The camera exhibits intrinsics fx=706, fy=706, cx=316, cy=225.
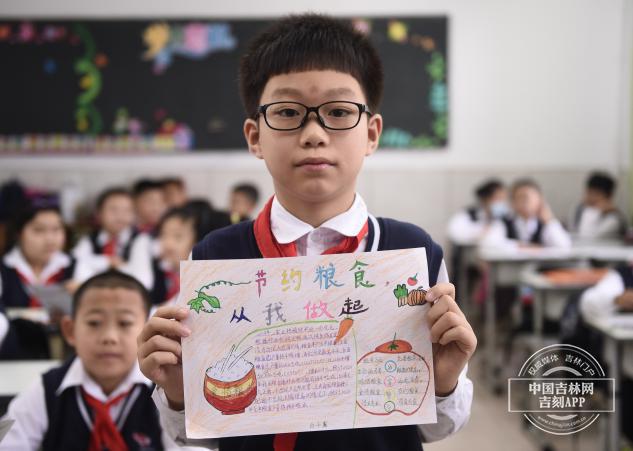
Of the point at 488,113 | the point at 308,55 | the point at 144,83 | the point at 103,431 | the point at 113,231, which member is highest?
the point at 144,83

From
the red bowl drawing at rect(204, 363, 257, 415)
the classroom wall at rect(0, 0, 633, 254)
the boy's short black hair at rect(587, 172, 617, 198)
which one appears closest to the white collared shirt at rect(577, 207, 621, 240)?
the boy's short black hair at rect(587, 172, 617, 198)

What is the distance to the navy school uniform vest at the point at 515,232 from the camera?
5367 mm

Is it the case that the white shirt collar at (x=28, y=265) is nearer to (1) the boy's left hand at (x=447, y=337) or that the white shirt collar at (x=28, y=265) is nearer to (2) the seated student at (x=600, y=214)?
(1) the boy's left hand at (x=447, y=337)

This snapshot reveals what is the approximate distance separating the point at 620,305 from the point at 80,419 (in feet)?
7.00

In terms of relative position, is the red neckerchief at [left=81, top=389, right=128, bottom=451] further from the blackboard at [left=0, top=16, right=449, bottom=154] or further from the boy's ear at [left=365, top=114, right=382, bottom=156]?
the blackboard at [left=0, top=16, right=449, bottom=154]

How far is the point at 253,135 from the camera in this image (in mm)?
1075

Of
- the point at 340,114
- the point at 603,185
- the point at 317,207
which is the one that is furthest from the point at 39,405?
A: the point at 603,185

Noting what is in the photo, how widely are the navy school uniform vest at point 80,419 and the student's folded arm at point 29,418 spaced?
0.04 feet

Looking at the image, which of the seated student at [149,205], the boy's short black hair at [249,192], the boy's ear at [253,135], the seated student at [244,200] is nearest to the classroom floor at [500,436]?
the boy's ear at [253,135]

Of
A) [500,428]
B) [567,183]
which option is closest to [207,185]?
[567,183]

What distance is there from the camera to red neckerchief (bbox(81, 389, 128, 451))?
5.47ft

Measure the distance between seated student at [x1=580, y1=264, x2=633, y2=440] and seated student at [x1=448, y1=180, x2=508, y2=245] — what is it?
3.09 m

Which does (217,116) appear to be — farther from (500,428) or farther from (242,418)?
(242,418)

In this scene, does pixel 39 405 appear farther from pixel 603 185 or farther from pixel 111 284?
pixel 603 185
